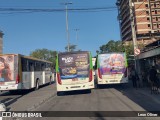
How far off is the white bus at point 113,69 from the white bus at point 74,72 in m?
3.87

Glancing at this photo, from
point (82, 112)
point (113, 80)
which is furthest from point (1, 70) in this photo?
point (82, 112)

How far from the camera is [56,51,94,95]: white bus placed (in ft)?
61.4

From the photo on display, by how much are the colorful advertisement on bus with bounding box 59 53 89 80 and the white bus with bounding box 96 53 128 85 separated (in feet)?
13.0

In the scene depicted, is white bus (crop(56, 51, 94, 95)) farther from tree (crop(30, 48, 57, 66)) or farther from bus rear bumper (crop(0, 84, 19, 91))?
tree (crop(30, 48, 57, 66))

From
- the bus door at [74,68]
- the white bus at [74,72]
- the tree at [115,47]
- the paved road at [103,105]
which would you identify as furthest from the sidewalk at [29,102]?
the tree at [115,47]

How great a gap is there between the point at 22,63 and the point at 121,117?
1258 cm

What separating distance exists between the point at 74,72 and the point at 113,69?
476cm

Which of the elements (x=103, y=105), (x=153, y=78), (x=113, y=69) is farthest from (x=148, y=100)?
(x=113, y=69)

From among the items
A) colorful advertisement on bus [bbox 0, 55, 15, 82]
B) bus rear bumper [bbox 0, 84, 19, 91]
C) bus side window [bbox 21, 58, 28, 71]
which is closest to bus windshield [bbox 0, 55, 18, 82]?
colorful advertisement on bus [bbox 0, 55, 15, 82]

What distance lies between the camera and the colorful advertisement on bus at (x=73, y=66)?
18.8 metres

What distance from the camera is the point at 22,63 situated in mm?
20500

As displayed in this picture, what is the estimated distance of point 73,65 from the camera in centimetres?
1884

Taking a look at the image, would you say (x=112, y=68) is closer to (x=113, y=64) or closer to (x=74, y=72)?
(x=113, y=64)

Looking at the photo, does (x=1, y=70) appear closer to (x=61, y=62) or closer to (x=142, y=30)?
(x=61, y=62)
